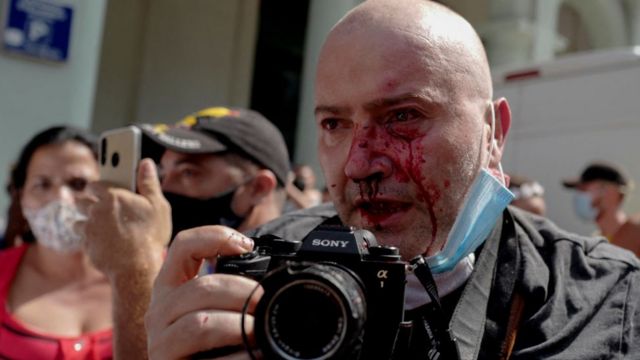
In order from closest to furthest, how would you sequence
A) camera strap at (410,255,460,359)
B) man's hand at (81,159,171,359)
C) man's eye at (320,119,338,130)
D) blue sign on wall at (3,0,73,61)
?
camera strap at (410,255,460,359)
man's eye at (320,119,338,130)
man's hand at (81,159,171,359)
blue sign on wall at (3,0,73,61)

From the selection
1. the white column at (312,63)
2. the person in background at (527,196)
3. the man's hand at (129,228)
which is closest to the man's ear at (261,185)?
the man's hand at (129,228)

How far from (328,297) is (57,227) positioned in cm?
210

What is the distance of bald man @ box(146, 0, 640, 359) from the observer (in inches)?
57.8

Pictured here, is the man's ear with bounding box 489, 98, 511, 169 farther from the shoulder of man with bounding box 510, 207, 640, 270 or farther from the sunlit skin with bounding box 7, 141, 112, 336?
the sunlit skin with bounding box 7, 141, 112, 336

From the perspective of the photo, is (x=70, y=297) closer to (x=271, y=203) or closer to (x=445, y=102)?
(x=271, y=203)

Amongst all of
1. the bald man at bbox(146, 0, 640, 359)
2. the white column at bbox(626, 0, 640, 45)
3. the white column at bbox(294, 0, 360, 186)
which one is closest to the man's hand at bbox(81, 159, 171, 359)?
the bald man at bbox(146, 0, 640, 359)

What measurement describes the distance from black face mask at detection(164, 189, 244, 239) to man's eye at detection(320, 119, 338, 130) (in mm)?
1069

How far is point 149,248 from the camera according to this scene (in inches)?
80.4

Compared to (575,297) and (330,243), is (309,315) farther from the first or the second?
(575,297)

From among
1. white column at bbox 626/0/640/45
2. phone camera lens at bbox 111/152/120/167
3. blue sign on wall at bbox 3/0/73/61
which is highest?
white column at bbox 626/0/640/45

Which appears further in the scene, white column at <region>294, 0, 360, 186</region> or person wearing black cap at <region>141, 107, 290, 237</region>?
white column at <region>294, 0, 360, 186</region>

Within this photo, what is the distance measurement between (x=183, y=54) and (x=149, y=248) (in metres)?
7.13

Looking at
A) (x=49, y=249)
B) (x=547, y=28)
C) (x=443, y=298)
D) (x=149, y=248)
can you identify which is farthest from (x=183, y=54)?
(x=443, y=298)

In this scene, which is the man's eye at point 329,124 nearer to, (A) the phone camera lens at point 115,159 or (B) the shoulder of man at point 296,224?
(B) the shoulder of man at point 296,224
